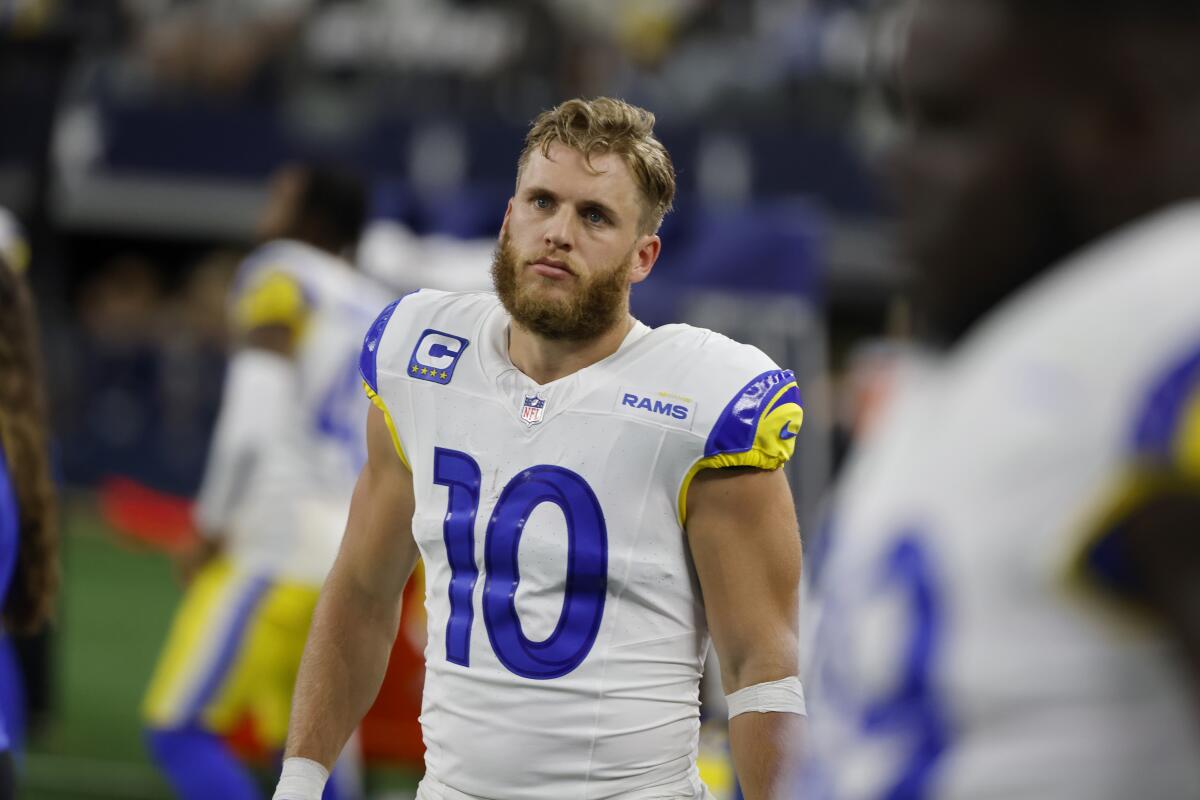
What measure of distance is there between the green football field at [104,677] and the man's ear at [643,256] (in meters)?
4.49

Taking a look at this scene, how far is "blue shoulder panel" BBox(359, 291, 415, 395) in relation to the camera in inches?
134

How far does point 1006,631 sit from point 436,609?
1882 mm

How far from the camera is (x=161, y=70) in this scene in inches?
702

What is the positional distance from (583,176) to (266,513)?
279 cm

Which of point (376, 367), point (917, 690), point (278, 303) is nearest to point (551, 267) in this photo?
point (376, 367)

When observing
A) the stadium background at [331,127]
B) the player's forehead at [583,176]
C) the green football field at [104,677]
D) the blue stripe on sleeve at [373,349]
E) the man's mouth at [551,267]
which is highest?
the stadium background at [331,127]

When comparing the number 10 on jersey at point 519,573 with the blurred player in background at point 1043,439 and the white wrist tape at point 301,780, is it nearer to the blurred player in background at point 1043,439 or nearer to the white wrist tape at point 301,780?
the white wrist tape at point 301,780

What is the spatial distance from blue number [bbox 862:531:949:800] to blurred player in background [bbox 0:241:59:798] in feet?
7.81

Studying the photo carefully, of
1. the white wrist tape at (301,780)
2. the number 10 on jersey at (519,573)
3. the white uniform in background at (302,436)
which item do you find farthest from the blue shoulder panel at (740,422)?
the white uniform in background at (302,436)

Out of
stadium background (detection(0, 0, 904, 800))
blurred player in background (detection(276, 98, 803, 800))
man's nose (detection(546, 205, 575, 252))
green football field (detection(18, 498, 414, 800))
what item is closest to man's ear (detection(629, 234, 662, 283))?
blurred player in background (detection(276, 98, 803, 800))

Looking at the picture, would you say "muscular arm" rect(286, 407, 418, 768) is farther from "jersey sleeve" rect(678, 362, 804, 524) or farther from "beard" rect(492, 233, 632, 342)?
"jersey sleeve" rect(678, 362, 804, 524)

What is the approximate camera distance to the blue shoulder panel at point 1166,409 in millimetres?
1320

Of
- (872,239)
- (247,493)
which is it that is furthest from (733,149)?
(247,493)

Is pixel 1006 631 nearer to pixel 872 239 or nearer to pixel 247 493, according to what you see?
pixel 247 493
